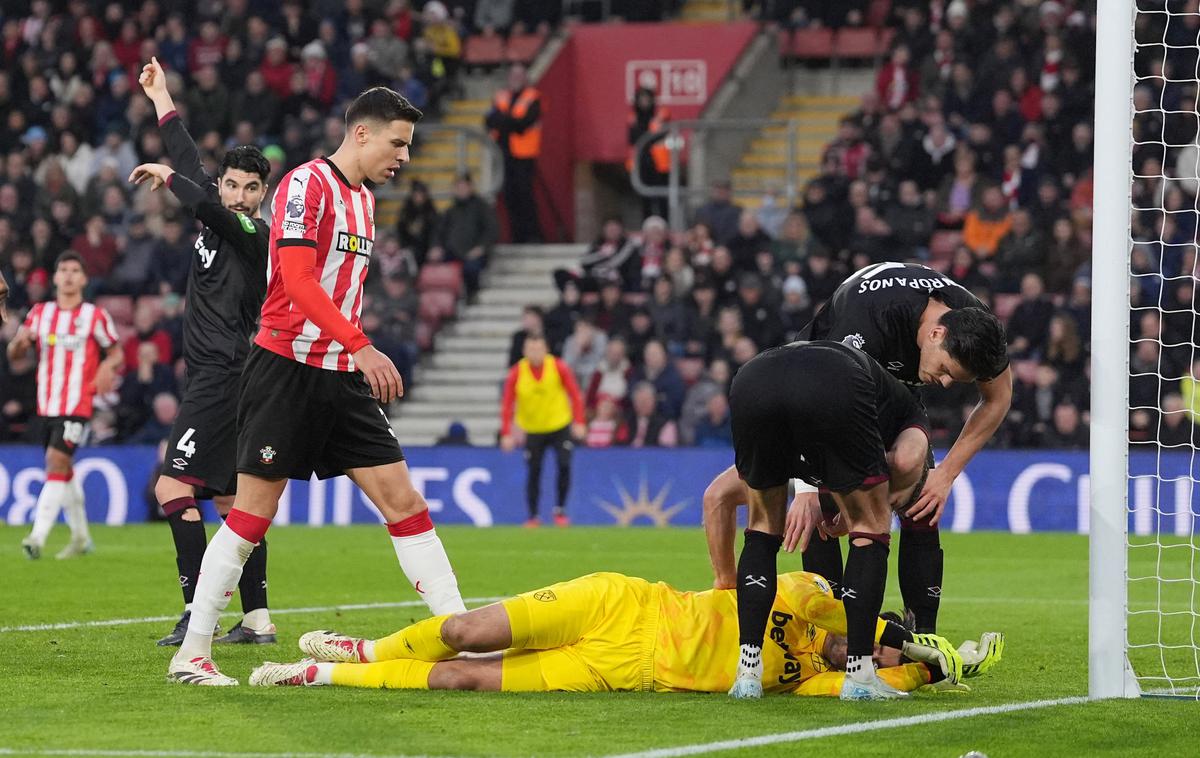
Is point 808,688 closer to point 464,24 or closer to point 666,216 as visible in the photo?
point 666,216

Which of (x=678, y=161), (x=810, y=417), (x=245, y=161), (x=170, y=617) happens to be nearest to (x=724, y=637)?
(x=810, y=417)

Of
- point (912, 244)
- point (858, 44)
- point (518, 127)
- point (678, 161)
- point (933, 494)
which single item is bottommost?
point (933, 494)

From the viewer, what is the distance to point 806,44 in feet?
84.8

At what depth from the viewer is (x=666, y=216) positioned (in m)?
24.9

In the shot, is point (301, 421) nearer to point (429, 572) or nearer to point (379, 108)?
point (429, 572)

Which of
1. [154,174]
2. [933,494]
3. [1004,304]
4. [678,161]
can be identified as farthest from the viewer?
[678,161]

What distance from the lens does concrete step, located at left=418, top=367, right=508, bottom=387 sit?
2305cm

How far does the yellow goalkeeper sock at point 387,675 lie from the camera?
22.6 ft

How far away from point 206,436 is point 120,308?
14.8 metres

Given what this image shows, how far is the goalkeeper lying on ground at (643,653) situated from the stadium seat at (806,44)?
19.7m

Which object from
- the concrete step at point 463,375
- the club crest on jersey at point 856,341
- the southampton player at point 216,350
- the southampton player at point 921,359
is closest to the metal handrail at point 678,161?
the concrete step at point 463,375

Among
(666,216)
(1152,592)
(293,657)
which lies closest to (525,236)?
(666,216)

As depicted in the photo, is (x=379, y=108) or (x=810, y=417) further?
(x=379, y=108)

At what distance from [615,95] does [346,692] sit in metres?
20.1
